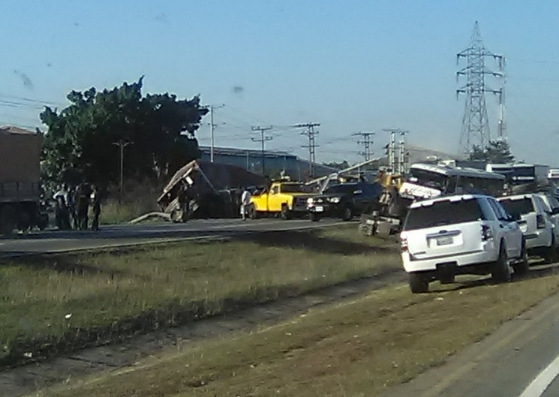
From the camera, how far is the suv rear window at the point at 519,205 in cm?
2800

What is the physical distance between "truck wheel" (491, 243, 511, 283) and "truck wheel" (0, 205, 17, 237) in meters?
22.5

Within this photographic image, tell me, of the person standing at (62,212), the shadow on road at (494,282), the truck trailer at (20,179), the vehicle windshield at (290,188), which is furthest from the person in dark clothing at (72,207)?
the shadow on road at (494,282)

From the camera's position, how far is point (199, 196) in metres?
56.6

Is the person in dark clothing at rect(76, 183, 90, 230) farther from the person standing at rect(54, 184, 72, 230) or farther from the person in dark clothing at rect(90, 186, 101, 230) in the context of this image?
the person standing at rect(54, 184, 72, 230)

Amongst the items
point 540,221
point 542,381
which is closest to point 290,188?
point 540,221

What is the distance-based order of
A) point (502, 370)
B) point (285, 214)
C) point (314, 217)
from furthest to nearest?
point (285, 214) → point (314, 217) → point (502, 370)

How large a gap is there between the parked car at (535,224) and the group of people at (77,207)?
57.9 ft

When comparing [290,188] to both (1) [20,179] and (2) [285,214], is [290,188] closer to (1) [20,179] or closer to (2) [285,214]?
(2) [285,214]

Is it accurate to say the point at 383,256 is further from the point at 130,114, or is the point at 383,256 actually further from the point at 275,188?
the point at 130,114

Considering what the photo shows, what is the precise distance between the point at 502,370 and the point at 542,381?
2.31 ft

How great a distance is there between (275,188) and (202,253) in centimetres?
2351

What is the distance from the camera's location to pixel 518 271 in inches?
970

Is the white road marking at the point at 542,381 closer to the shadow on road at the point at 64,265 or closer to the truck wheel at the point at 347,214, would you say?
the shadow on road at the point at 64,265

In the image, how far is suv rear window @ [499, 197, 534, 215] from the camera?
28000mm
